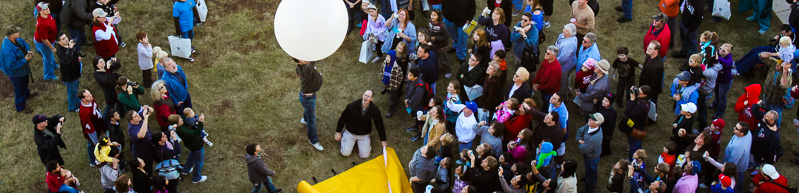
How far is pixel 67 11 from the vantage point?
11.8 metres

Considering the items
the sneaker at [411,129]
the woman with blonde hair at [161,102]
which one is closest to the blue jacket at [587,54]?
the sneaker at [411,129]

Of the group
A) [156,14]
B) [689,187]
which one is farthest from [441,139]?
[156,14]

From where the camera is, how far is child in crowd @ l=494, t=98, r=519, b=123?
32.1 ft

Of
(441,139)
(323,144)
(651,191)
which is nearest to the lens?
(651,191)

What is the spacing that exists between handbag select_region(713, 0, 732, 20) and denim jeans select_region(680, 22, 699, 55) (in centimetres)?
123

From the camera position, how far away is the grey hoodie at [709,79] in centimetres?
1059

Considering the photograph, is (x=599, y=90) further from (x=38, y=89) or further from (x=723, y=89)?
(x=38, y=89)

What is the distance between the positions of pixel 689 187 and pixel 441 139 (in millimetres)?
2966

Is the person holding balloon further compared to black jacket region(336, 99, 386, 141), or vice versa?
the person holding balloon

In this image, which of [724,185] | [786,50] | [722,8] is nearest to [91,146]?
[724,185]

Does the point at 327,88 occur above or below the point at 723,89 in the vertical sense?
below

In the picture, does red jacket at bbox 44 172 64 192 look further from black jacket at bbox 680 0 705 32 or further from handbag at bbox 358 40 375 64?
black jacket at bbox 680 0 705 32

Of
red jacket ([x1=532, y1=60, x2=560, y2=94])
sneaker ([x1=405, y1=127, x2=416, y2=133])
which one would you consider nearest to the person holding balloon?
sneaker ([x1=405, y1=127, x2=416, y2=133])

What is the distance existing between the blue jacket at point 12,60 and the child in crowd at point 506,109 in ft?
22.0
